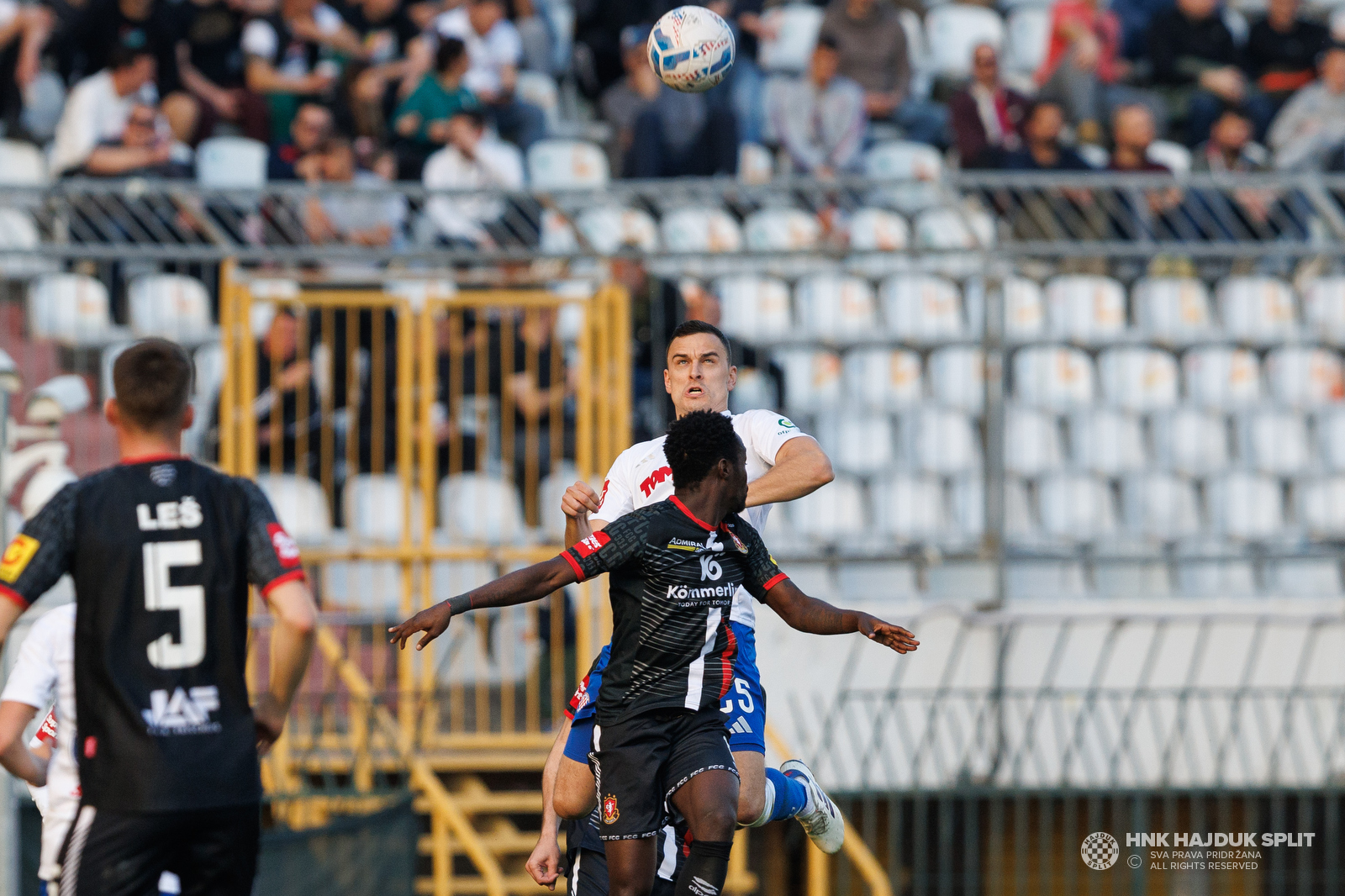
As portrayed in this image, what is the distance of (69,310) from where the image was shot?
10.0 m

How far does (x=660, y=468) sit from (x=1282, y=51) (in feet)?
36.1

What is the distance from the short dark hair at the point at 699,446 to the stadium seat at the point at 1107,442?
17.3 feet

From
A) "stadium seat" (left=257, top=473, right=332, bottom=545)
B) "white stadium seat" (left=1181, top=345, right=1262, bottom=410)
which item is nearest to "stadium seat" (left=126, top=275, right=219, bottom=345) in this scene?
"stadium seat" (left=257, top=473, right=332, bottom=545)

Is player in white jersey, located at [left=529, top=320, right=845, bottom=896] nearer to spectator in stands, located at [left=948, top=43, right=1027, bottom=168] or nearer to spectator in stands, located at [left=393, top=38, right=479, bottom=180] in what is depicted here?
spectator in stands, located at [left=393, top=38, right=479, bottom=180]

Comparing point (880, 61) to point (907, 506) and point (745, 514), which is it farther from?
point (745, 514)

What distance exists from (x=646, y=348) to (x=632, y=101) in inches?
140

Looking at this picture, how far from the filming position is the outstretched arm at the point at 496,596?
15.6ft

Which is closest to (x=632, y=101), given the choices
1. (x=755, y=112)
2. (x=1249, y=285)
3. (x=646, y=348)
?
(x=755, y=112)

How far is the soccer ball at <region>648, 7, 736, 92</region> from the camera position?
7.07 metres

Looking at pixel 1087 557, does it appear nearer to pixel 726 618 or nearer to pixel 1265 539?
pixel 1265 539

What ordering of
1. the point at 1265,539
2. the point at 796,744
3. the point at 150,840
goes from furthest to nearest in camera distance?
the point at 1265,539 → the point at 796,744 → the point at 150,840

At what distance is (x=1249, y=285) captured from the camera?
11.0 m

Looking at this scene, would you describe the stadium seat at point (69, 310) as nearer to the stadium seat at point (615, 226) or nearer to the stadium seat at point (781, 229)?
the stadium seat at point (615, 226)

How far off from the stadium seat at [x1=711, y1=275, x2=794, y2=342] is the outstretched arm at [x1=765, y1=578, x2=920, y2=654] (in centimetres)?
519
